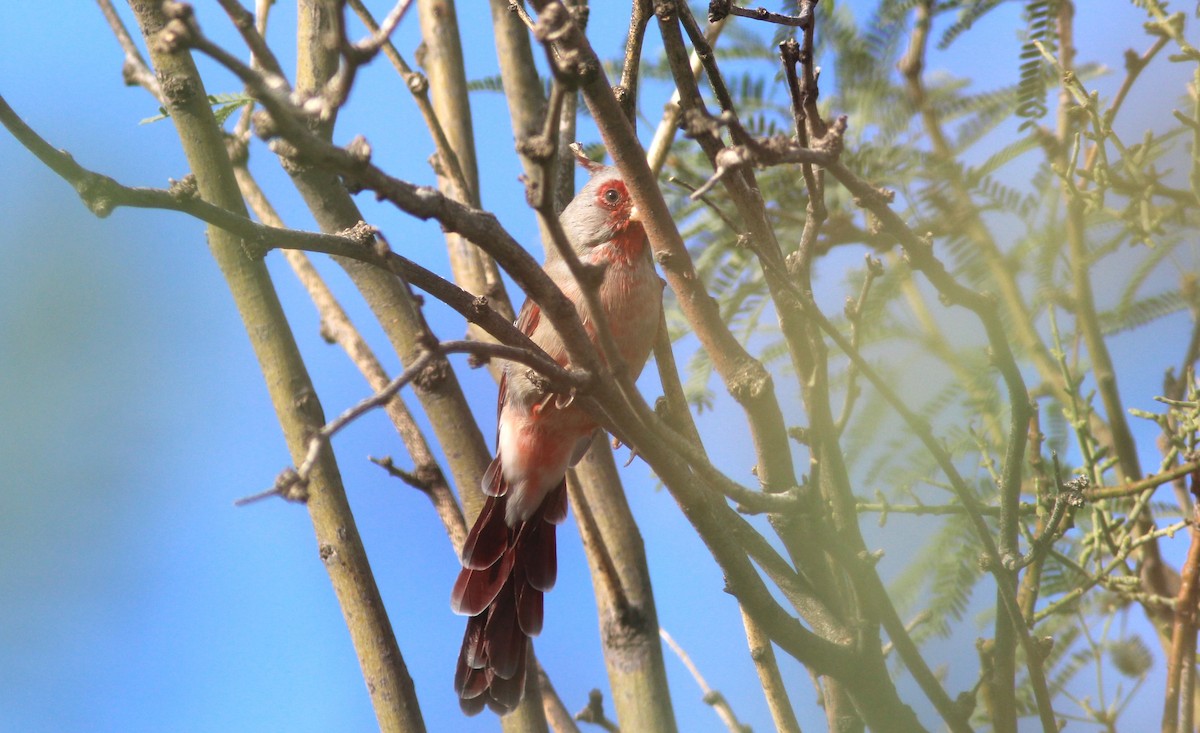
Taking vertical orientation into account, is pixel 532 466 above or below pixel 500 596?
above

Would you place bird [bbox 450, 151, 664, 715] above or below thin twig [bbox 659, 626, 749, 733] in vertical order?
above

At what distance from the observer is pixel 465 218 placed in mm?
1483

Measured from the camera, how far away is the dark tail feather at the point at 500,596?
2775 mm

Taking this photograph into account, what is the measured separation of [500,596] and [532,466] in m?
0.39

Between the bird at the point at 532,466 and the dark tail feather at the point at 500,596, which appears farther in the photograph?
the bird at the point at 532,466

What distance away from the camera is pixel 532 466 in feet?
10.5

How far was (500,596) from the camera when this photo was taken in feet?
10.2

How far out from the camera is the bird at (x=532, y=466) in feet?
9.52

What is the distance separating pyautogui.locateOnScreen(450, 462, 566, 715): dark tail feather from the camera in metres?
2.78

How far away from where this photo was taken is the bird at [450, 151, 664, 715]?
2.90 m

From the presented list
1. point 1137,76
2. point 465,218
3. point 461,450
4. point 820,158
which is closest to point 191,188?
point 465,218

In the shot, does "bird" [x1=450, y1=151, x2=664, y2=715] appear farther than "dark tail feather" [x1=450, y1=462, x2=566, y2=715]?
Yes

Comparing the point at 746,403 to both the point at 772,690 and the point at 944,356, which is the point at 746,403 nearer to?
the point at 772,690

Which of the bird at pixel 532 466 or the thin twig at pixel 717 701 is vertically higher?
the bird at pixel 532 466
